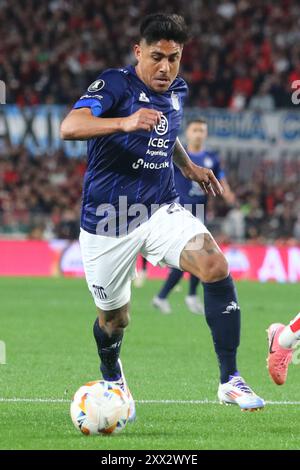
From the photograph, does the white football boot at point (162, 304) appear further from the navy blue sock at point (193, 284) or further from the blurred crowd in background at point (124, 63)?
the blurred crowd in background at point (124, 63)

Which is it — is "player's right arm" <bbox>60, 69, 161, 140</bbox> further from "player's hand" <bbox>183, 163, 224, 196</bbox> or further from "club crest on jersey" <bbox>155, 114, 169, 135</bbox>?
"player's hand" <bbox>183, 163, 224, 196</bbox>

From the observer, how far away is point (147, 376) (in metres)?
8.84

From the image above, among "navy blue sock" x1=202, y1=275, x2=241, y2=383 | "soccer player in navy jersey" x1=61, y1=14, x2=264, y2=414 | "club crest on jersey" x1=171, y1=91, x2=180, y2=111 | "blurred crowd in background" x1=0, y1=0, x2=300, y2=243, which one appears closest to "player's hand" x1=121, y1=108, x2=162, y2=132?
"soccer player in navy jersey" x1=61, y1=14, x2=264, y2=414

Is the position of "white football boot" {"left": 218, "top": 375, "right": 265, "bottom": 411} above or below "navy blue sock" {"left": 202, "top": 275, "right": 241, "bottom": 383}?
below

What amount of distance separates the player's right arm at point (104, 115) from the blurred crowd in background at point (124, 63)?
620 inches

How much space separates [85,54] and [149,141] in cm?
2251

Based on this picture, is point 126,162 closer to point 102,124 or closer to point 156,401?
point 102,124

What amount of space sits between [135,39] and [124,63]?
887 mm

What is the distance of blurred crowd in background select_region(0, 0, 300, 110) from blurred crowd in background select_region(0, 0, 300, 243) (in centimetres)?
3

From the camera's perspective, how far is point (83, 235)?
7.05 metres

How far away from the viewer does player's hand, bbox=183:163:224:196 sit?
7.30 m

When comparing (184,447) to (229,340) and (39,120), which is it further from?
(39,120)
